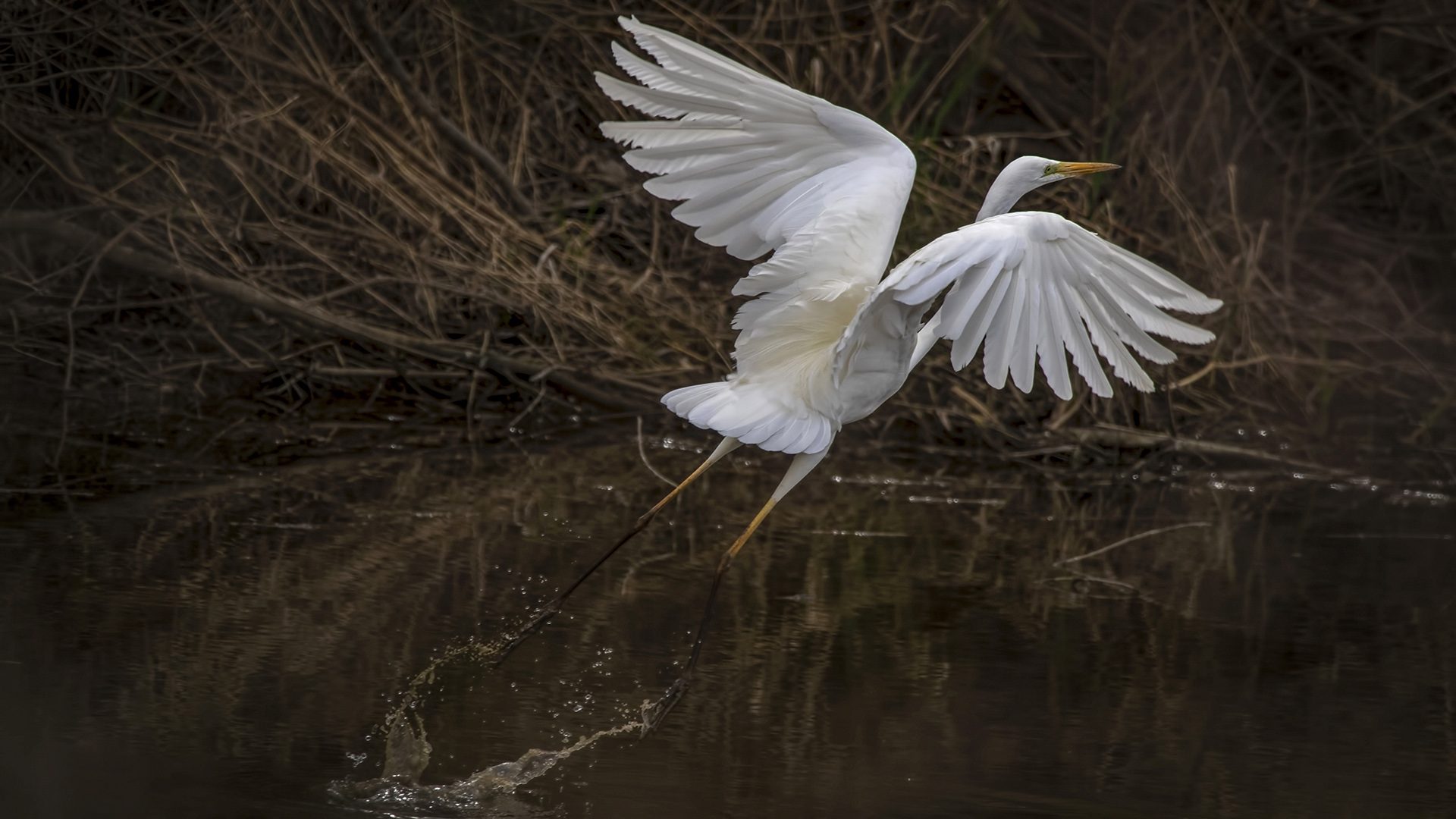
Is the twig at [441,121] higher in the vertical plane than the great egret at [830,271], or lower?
higher

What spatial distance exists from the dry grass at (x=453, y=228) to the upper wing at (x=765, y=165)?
2.73 metres

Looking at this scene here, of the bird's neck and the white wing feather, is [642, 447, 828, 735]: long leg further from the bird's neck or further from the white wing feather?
the bird's neck

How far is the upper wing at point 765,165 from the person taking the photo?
397cm

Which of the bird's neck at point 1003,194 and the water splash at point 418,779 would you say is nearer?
the water splash at point 418,779

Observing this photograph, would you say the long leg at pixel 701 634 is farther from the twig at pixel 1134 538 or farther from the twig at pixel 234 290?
the twig at pixel 234 290

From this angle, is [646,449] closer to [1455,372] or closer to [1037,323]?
[1037,323]

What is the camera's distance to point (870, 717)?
3.62 metres

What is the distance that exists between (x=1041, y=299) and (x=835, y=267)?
66 cm

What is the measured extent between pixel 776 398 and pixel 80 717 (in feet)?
5.92

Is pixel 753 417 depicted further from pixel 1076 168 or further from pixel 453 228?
pixel 453 228

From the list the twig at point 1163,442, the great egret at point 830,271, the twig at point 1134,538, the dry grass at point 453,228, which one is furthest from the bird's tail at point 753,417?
the twig at point 1163,442

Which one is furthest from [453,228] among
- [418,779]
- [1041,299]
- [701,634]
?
[418,779]

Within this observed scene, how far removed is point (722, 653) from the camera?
4.05 m

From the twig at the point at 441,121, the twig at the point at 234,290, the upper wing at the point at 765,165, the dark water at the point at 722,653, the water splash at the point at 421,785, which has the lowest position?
the water splash at the point at 421,785
